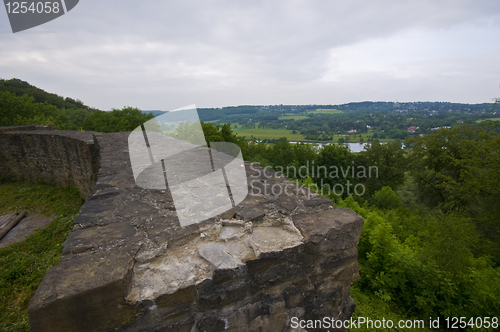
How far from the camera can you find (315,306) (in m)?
2.14

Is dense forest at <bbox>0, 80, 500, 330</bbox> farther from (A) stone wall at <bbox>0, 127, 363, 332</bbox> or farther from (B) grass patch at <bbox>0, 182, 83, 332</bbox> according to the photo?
(B) grass patch at <bbox>0, 182, 83, 332</bbox>

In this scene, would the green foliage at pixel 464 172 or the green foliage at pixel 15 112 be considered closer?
the green foliage at pixel 464 172

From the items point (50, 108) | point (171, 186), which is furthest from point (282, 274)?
point (50, 108)

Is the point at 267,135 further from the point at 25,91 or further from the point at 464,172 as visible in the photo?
the point at 464,172

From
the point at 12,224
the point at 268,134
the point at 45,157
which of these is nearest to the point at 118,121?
the point at 45,157

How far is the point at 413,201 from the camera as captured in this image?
65.6ft

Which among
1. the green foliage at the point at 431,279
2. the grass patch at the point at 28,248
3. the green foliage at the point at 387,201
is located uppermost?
the grass patch at the point at 28,248

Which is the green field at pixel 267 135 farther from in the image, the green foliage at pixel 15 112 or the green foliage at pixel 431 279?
the green foliage at pixel 431 279

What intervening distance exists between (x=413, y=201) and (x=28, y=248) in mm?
23578

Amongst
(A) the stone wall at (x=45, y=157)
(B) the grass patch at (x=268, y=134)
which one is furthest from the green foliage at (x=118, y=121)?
(B) the grass patch at (x=268, y=134)

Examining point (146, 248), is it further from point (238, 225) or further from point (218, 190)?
point (218, 190)

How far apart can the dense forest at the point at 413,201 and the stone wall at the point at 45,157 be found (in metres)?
3.55

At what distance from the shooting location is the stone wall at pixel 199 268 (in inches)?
55.8

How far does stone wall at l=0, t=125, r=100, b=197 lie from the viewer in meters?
6.36
